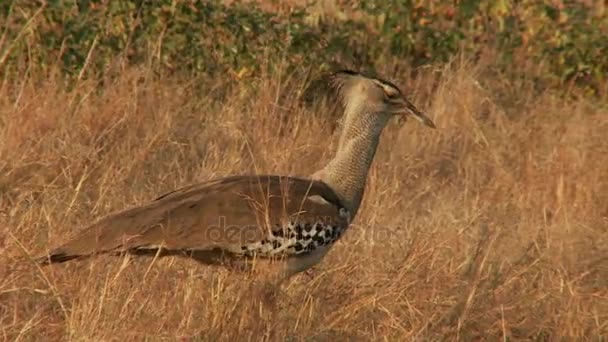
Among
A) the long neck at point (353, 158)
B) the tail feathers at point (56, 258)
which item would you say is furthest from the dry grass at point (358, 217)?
the long neck at point (353, 158)

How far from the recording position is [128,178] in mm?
5785

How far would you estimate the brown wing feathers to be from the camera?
4180mm

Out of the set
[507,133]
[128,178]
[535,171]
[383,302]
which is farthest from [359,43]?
[383,302]

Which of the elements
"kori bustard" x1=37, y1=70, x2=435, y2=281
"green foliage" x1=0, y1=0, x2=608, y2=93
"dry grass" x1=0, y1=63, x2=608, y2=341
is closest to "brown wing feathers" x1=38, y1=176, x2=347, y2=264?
"kori bustard" x1=37, y1=70, x2=435, y2=281

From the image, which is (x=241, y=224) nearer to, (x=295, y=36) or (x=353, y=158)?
(x=353, y=158)

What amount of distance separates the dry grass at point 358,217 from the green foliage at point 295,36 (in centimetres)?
18

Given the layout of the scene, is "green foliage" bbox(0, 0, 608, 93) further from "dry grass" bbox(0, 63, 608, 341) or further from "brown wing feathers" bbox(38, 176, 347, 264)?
"brown wing feathers" bbox(38, 176, 347, 264)

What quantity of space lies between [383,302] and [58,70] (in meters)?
2.72

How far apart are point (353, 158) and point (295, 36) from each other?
254cm

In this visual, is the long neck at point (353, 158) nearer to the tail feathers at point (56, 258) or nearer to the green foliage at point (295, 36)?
the tail feathers at point (56, 258)

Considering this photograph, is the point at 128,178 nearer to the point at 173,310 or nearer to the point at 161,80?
the point at 161,80

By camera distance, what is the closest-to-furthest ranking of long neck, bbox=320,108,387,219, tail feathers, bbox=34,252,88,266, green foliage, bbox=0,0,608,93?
tail feathers, bbox=34,252,88,266
long neck, bbox=320,108,387,219
green foliage, bbox=0,0,608,93

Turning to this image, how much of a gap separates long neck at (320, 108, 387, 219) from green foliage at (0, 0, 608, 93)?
2093mm

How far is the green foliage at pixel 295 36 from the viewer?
685 cm
